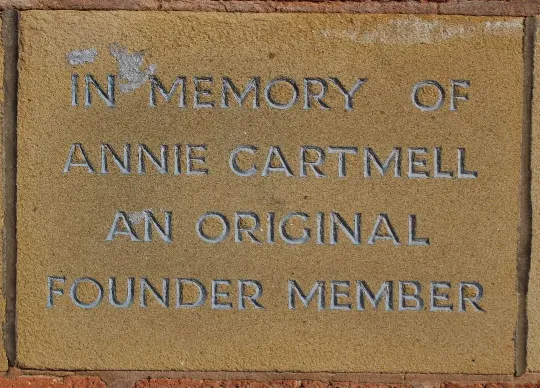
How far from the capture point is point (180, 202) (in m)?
2.67

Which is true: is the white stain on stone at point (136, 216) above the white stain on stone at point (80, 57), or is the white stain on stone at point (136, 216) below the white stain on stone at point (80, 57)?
below

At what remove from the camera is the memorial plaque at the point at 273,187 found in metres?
2.65

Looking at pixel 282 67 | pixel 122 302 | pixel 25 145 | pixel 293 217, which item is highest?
pixel 282 67

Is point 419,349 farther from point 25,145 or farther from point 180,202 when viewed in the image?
point 25,145

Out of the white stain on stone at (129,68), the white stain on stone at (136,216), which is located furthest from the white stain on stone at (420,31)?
the white stain on stone at (136,216)

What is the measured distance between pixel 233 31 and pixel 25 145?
41.4 inches

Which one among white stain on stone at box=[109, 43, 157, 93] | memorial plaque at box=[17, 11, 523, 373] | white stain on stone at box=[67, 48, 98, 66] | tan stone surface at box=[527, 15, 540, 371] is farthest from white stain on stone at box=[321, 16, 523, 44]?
white stain on stone at box=[67, 48, 98, 66]

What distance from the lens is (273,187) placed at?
8.76 feet

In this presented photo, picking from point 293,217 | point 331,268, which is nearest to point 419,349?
point 331,268

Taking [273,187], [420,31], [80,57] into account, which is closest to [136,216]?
[273,187]

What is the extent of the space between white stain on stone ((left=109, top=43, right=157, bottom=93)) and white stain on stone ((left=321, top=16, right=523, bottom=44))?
0.81 metres

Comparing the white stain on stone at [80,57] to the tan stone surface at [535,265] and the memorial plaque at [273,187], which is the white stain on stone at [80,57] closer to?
the memorial plaque at [273,187]

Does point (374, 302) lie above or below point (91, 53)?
below

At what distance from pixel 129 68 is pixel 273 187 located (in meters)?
0.83
